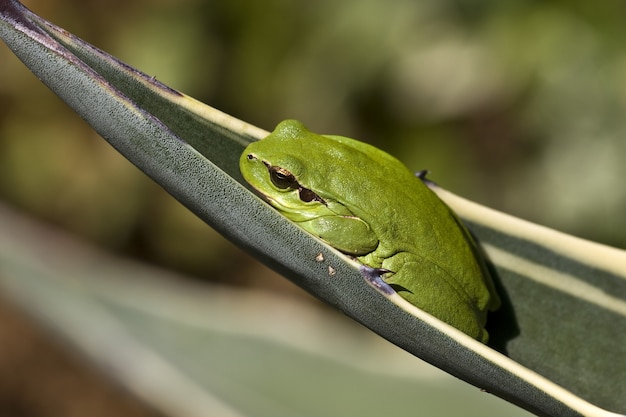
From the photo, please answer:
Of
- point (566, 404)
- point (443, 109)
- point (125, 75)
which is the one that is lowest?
point (566, 404)

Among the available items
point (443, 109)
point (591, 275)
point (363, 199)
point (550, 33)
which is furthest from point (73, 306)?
point (550, 33)

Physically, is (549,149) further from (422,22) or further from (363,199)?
(363,199)

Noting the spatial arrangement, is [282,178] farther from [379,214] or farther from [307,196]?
[379,214]

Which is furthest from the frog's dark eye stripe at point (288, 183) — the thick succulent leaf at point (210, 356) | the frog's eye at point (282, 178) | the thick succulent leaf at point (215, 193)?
the thick succulent leaf at point (210, 356)

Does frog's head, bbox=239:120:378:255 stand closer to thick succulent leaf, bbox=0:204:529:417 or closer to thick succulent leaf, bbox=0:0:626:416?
thick succulent leaf, bbox=0:0:626:416

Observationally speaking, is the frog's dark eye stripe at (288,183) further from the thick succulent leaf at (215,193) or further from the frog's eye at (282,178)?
the thick succulent leaf at (215,193)

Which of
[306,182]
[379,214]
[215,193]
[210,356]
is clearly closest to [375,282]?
[215,193]

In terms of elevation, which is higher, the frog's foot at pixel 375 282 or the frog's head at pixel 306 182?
the frog's head at pixel 306 182

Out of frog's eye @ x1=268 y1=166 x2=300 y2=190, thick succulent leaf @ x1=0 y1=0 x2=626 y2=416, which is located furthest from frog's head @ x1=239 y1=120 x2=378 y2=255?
thick succulent leaf @ x1=0 y1=0 x2=626 y2=416
